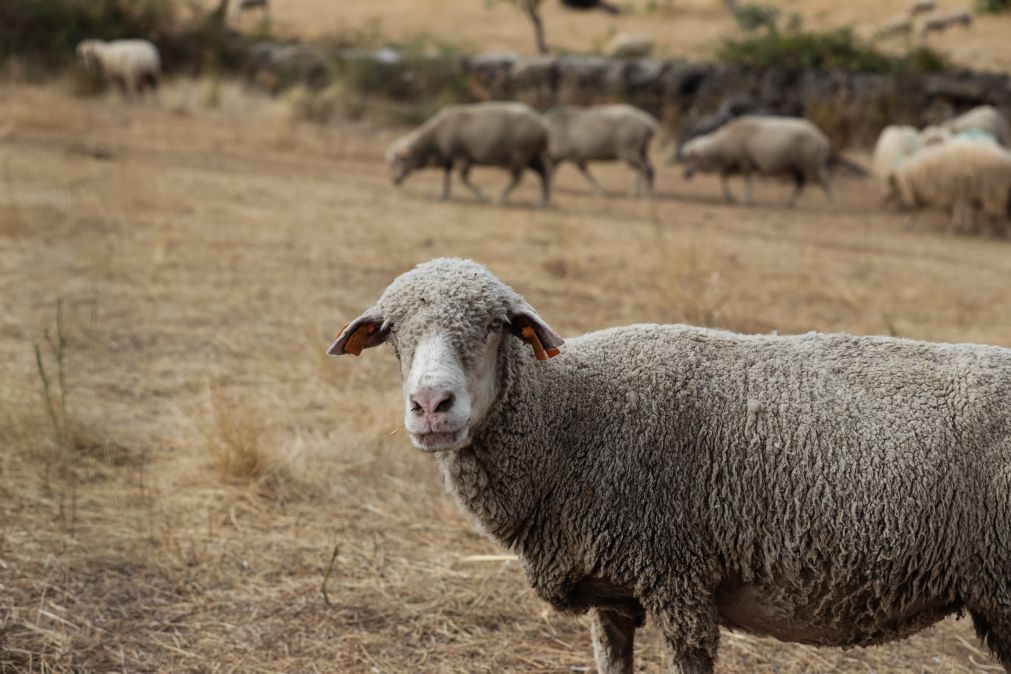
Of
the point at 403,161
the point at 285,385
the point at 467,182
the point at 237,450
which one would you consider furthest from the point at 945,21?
the point at 237,450

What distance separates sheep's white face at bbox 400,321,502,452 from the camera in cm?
286

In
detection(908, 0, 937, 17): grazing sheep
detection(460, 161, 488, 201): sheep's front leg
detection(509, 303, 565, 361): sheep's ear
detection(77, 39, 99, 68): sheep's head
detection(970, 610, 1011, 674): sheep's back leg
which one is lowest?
detection(460, 161, 488, 201): sheep's front leg

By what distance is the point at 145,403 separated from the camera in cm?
627

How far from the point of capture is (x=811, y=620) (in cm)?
316

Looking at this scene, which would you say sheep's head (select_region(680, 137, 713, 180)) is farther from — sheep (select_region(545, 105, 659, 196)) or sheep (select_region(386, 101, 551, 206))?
sheep (select_region(386, 101, 551, 206))

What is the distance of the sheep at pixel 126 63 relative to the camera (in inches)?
870

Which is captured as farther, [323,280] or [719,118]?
[719,118]

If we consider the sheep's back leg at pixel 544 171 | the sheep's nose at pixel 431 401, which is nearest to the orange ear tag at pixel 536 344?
the sheep's nose at pixel 431 401

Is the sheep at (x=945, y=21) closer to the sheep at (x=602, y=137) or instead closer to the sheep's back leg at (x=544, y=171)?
the sheep at (x=602, y=137)

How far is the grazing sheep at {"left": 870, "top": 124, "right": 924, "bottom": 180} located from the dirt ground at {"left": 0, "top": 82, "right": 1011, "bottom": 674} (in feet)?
7.42

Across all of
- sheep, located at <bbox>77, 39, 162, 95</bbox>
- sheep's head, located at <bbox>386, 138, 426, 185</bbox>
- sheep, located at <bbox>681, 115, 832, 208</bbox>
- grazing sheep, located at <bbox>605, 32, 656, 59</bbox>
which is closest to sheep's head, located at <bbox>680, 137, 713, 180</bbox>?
sheep, located at <bbox>681, 115, 832, 208</bbox>

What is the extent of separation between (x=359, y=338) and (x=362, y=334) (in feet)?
0.05

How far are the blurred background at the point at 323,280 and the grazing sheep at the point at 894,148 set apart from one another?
0.38 feet

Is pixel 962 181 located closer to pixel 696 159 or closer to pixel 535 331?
pixel 696 159
